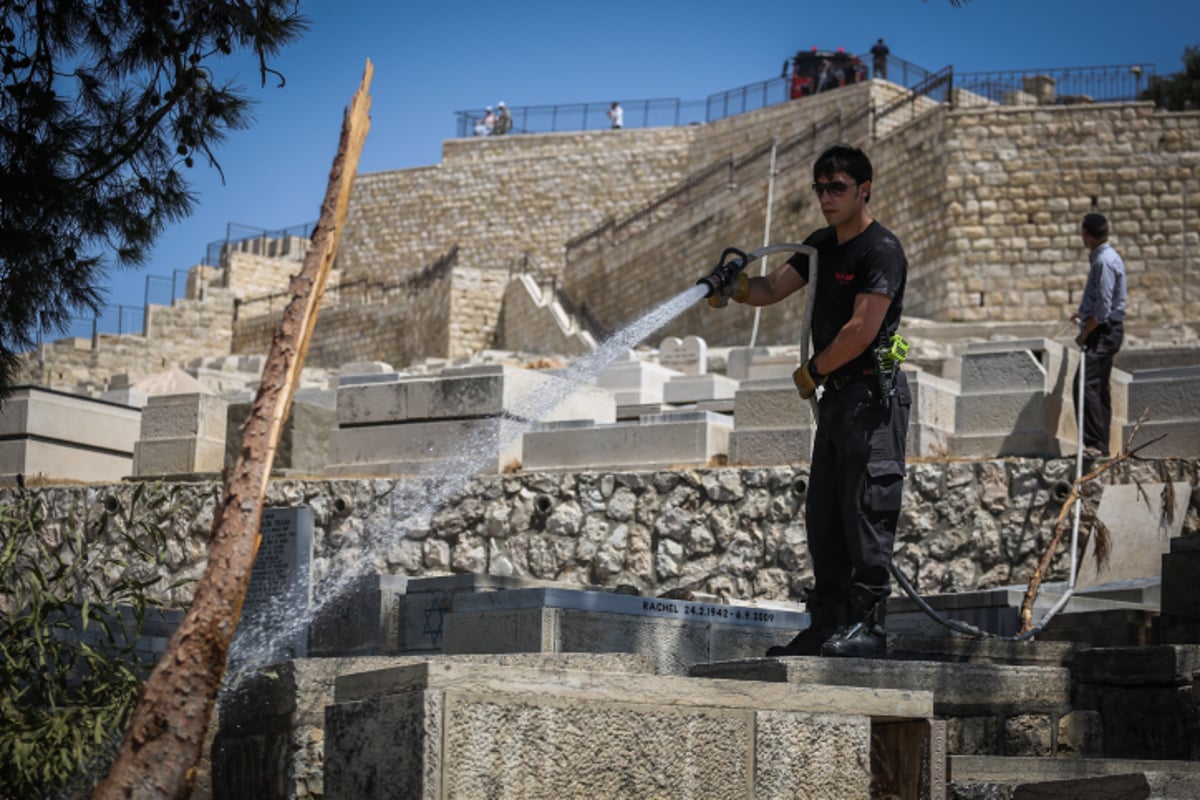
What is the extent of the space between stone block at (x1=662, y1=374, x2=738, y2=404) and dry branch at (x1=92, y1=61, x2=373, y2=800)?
430 inches

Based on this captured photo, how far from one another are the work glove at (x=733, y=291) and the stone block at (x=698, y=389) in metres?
10.2

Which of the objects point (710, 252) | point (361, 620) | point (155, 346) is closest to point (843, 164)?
point (361, 620)

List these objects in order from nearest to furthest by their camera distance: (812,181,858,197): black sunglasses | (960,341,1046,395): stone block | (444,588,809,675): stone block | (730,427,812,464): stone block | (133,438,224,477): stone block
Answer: (812,181,858,197): black sunglasses < (444,588,809,675): stone block < (960,341,1046,395): stone block < (730,427,812,464): stone block < (133,438,224,477): stone block

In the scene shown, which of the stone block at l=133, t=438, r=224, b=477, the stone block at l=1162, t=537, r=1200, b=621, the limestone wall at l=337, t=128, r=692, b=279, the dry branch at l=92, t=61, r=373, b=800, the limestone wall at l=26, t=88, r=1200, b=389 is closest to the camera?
the dry branch at l=92, t=61, r=373, b=800

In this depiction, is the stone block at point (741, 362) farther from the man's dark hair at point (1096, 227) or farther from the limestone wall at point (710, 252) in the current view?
the limestone wall at point (710, 252)

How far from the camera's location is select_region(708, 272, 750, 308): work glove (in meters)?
6.14

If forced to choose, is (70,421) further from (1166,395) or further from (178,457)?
(1166,395)

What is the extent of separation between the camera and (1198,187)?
28.5 metres

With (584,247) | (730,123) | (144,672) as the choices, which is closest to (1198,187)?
(730,123)

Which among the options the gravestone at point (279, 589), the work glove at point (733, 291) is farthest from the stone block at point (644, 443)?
the work glove at point (733, 291)

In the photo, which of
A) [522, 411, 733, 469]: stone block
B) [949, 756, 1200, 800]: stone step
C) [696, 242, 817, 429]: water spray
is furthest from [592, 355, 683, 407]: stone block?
[949, 756, 1200, 800]: stone step

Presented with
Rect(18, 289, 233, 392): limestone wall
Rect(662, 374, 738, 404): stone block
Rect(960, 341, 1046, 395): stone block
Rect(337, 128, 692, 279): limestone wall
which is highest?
Rect(337, 128, 692, 279): limestone wall

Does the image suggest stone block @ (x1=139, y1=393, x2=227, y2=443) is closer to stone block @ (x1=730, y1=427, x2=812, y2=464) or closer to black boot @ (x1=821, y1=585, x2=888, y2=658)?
stone block @ (x1=730, y1=427, x2=812, y2=464)

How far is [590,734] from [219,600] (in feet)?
4.01
